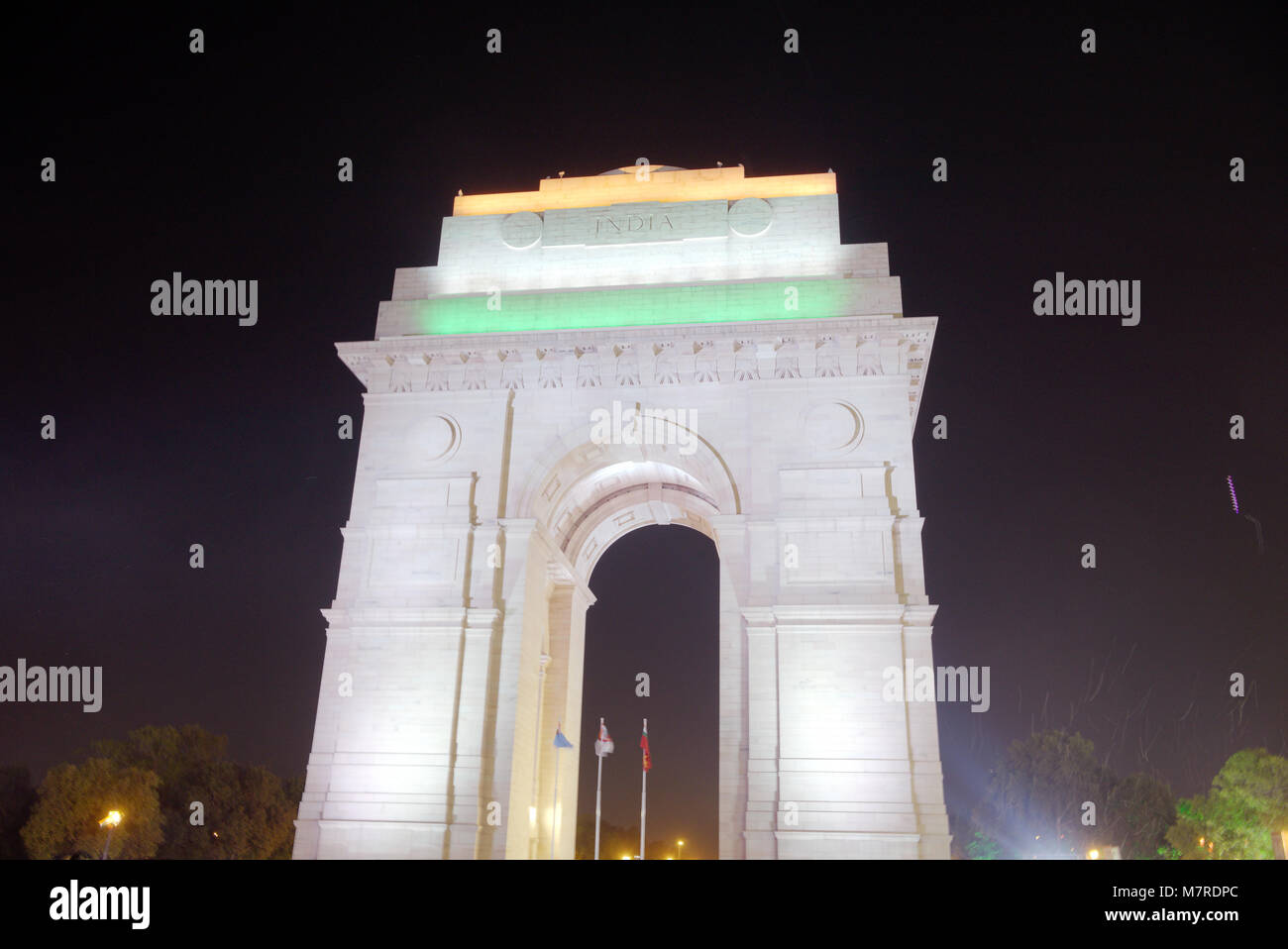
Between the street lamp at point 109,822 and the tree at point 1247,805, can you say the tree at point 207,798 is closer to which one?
the street lamp at point 109,822

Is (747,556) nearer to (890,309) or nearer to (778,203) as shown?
(890,309)

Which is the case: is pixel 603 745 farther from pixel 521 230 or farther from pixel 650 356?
pixel 521 230

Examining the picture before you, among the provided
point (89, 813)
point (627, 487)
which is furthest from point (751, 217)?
point (89, 813)

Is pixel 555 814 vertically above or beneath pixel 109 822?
beneath

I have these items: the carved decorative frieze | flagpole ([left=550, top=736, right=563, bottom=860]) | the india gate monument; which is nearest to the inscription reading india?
the india gate monument
